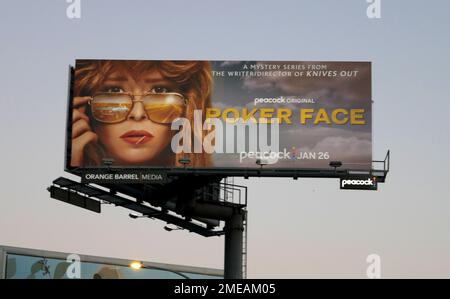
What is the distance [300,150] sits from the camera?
4853 cm

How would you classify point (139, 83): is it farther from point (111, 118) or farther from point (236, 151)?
point (236, 151)

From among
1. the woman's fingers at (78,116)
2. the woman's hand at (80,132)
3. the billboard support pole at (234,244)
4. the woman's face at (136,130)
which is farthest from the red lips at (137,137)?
the billboard support pole at (234,244)

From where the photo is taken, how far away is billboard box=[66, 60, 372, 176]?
48.6 m

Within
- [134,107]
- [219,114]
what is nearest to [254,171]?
[219,114]

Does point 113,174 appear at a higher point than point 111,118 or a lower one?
lower

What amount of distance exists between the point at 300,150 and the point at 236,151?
326 centimetres

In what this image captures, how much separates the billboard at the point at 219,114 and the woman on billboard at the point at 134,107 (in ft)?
0.17

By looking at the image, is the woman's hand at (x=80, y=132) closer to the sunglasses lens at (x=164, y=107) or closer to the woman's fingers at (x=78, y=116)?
the woman's fingers at (x=78, y=116)

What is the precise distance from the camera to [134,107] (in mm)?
49406

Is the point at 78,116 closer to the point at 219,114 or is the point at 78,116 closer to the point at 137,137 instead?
the point at 137,137

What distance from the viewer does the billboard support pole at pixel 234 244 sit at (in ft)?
171

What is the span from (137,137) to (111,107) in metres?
2.16

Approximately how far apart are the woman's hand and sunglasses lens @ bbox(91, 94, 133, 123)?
1.79 feet
